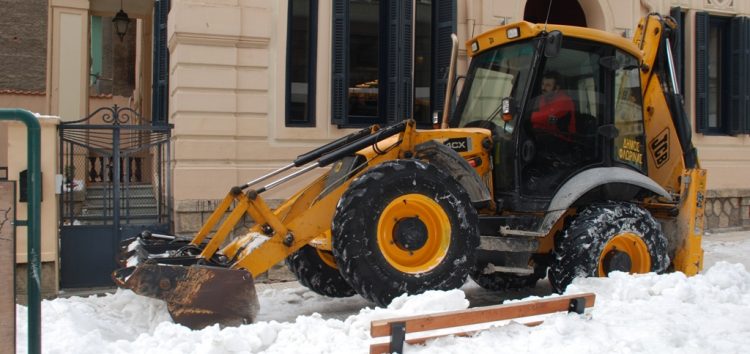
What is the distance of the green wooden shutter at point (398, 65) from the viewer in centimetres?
978

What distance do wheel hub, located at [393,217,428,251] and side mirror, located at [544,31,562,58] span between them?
1817mm

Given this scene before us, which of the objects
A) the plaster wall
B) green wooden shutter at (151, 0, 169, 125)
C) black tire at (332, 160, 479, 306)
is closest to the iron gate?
the plaster wall

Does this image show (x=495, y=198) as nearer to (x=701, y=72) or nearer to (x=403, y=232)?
(x=403, y=232)

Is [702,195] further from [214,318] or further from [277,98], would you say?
[277,98]

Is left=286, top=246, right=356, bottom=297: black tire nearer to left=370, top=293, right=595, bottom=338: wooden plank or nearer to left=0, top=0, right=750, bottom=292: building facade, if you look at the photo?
left=370, top=293, right=595, bottom=338: wooden plank

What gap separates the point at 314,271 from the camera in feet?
21.0

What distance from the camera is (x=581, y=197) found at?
6246 millimetres

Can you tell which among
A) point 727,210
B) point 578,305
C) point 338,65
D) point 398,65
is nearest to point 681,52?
point 727,210

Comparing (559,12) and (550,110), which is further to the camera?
(559,12)

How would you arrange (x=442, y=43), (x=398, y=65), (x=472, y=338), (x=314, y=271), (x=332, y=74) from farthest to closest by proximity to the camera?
(x=442, y=43), (x=398, y=65), (x=332, y=74), (x=314, y=271), (x=472, y=338)

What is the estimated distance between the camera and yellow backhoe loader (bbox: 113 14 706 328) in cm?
509

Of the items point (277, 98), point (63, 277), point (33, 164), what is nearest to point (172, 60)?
point (277, 98)

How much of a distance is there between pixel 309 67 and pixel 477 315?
5.93 metres

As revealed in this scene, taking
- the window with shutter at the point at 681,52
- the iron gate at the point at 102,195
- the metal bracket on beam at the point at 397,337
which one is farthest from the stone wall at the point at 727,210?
the metal bracket on beam at the point at 397,337
